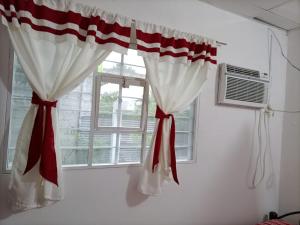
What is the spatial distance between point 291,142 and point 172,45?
5.74 feet

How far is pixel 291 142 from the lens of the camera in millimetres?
2482

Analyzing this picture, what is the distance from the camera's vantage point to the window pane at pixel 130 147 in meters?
1.77

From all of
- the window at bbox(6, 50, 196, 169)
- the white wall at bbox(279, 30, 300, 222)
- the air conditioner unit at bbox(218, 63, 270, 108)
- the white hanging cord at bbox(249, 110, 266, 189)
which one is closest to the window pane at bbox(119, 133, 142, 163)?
the window at bbox(6, 50, 196, 169)

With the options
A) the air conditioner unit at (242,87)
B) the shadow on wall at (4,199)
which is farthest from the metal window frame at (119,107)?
the air conditioner unit at (242,87)

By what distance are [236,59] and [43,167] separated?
6.21 feet

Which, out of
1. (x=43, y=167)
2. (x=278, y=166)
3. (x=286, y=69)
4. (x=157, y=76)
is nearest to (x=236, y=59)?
(x=286, y=69)

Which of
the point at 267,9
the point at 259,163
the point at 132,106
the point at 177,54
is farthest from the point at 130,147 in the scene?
the point at 267,9

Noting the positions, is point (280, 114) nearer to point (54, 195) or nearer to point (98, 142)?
point (98, 142)

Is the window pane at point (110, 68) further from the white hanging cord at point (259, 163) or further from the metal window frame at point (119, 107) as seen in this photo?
the white hanging cord at point (259, 163)

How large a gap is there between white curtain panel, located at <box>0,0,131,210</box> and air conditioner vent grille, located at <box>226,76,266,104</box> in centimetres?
114

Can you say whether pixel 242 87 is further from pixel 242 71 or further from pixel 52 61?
pixel 52 61

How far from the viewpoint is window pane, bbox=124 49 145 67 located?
1.75 metres

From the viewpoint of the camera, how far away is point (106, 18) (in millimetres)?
1554

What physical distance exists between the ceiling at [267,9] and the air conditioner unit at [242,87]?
53cm
